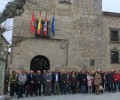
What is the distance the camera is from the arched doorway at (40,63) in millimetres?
20359

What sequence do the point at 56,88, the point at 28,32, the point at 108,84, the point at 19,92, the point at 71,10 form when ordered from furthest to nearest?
the point at 71,10 < the point at 28,32 < the point at 108,84 < the point at 56,88 < the point at 19,92

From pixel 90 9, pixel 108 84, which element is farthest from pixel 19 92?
pixel 90 9

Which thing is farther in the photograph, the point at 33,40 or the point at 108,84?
the point at 33,40

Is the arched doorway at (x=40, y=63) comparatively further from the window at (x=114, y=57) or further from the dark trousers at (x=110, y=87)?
the window at (x=114, y=57)

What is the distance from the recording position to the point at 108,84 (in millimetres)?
17062

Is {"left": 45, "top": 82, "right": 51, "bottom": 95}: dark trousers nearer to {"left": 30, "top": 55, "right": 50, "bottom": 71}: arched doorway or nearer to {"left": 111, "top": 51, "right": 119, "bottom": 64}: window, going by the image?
{"left": 30, "top": 55, "right": 50, "bottom": 71}: arched doorway

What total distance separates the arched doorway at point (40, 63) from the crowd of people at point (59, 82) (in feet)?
12.3

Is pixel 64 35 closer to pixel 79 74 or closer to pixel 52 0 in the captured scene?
pixel 52 0

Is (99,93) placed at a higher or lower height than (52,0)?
lower

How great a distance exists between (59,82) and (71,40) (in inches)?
235

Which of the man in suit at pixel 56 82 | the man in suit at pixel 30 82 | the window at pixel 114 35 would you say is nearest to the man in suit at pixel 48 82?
the man in suit at pixel 56 82

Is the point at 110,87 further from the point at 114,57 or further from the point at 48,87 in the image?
the point at 114,57

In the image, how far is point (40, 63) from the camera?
20.6 metres

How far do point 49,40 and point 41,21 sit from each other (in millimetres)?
1699
